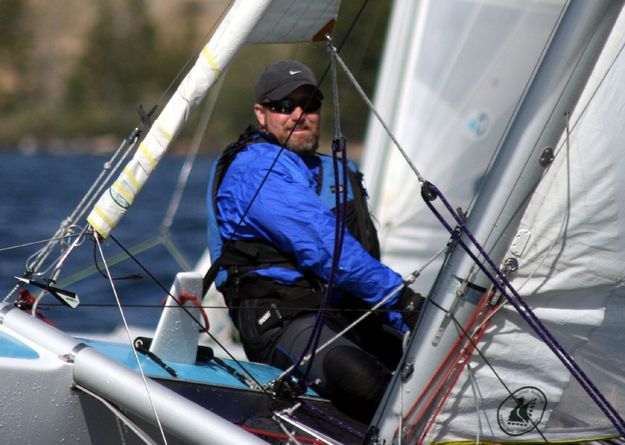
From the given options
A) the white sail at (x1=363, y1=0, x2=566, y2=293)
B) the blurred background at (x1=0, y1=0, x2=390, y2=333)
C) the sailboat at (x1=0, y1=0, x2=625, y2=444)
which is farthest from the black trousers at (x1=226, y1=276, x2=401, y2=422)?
the blurred background at (x1=0, y1=0, x2=390, y2=333)

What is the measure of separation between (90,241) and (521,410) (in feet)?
10.7

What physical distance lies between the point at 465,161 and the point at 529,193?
159 centimetres

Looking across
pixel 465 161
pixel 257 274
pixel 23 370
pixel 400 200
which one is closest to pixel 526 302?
pixel 257 274

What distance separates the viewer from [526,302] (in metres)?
2.02

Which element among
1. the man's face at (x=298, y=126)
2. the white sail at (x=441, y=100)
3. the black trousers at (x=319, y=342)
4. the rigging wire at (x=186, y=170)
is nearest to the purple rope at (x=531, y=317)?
the black trousers at (x=319, y=342)

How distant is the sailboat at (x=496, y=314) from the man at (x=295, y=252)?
21 cm

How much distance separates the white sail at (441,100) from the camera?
11.2 ft

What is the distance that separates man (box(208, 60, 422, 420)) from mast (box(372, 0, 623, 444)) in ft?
0.78

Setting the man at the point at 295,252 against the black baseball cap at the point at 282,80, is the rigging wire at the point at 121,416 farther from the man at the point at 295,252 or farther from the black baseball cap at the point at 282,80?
the black baseball cap at the point at 282,80

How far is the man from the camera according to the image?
7.73ft

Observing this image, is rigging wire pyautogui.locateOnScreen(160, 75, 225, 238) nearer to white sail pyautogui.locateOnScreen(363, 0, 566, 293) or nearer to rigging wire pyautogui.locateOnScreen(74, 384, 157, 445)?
white sail pyautogui.locateOnScreen(363, 0, 566, 293)

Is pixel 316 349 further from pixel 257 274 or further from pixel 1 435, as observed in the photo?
pixel 1 435

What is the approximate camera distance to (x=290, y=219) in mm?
2400

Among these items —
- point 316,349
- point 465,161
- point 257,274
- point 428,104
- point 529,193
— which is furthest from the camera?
point 428,104
